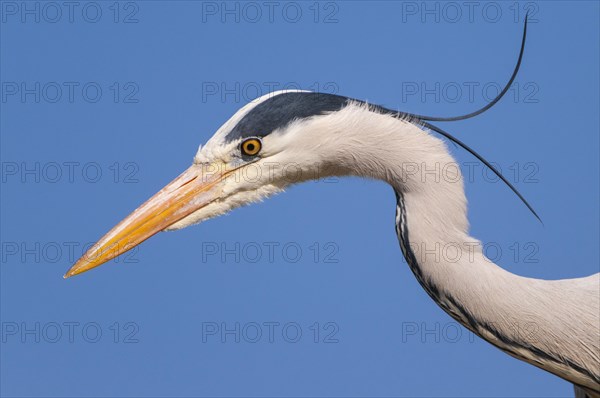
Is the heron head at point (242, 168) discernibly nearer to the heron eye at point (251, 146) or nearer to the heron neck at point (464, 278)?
the heron eye at point (251, 146)

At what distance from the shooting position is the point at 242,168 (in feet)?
8.14

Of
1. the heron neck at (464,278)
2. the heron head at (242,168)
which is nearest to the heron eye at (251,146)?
the heron head at (242,168)

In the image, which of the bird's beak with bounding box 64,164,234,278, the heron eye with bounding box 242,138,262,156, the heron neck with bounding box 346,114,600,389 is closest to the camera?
the heron neck with bounding box 346,114,600,389

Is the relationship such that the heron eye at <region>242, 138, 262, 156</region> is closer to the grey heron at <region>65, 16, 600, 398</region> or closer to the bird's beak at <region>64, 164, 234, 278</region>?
the grey heron at <region>65, 16, 600, 398</region>

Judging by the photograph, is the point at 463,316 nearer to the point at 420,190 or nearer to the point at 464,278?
the point at 464,278

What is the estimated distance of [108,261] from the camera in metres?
2.54

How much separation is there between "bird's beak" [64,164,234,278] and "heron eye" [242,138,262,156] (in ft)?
0.42

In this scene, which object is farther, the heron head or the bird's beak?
the bird's beak

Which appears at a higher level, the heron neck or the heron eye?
the heron eye

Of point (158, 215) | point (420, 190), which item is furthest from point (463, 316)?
point (158, 215)

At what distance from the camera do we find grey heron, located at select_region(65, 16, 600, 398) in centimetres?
229

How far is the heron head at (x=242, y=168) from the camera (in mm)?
2379

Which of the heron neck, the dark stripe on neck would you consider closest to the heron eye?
the heron neck

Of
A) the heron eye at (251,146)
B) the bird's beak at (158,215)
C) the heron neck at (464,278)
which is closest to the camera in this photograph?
the heron neck at (464,278)
